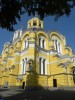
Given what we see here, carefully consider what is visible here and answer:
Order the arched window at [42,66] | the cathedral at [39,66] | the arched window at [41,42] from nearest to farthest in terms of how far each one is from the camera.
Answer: the cathedral at [39,66], the arched window at [42,66], the arched window at [41,42]

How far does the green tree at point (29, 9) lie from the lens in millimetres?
8906

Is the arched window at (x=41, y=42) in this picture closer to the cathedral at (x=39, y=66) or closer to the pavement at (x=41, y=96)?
the cathedral at (x=39, y=66)

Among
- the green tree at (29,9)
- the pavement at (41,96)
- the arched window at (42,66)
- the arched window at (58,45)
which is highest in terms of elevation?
the arched window at (58,45)

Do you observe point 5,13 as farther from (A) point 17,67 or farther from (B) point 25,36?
(B) point 25,36

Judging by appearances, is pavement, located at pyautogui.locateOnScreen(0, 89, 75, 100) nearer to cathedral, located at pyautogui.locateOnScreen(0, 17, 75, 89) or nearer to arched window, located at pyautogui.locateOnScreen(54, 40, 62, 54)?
cathedral, located at pyautogui.locateOnScreen(0, 17, 75, 89)

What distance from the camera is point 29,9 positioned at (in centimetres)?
966

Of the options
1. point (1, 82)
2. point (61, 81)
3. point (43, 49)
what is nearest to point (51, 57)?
point (43, 49)

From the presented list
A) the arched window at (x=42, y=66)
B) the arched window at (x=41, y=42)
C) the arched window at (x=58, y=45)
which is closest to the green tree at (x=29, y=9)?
the arched window at (x=42, y=66)

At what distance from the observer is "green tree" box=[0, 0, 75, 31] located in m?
8.91

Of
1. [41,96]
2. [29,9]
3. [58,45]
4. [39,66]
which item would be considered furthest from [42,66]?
[29,9]

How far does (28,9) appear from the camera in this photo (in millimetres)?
9680

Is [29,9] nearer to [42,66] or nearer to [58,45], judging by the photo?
[42,66]

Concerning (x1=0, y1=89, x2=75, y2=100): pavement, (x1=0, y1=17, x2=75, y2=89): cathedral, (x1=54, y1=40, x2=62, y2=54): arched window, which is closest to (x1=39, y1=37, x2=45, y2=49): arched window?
(x1=0, y1=17, x2=75, y2=89): cathedral

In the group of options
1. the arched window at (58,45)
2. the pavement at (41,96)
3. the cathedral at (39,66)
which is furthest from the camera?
the arched window at (58,45)
